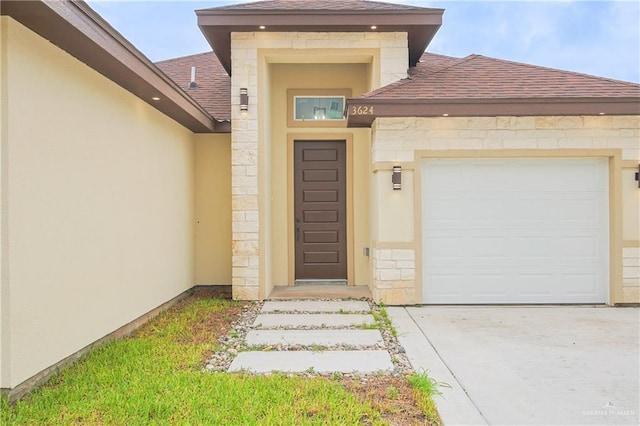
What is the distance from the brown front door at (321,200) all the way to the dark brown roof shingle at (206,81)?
5.27 ft

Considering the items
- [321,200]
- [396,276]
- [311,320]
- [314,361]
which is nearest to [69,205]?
[314,361]

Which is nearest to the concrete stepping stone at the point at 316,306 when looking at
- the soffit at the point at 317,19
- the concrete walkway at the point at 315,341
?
the concrete walkway at the point at 315,341

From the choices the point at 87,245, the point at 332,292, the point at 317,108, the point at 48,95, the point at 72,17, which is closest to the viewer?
the point at 72,17

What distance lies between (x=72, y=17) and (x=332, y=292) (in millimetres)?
5324

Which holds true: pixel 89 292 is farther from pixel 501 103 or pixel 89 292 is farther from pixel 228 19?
pixel 501 103

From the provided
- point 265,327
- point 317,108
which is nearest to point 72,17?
point 265,327

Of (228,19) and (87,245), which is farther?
(228,19)

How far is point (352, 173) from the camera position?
7.96 meters

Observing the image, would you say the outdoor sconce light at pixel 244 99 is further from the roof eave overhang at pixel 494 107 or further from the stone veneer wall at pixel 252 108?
the roof eave overhang at pixel 494 107

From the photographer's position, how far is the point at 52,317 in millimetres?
3670

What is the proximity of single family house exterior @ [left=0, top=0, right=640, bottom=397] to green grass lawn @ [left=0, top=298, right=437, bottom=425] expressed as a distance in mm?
756

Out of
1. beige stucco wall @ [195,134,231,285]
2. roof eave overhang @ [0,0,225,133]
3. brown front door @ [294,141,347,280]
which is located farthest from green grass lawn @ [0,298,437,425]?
brown front door @ [294,141,347,280]

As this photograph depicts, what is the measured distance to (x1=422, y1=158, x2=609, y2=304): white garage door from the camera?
6527 millimetres

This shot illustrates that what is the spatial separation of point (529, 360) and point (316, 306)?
10.2ft
